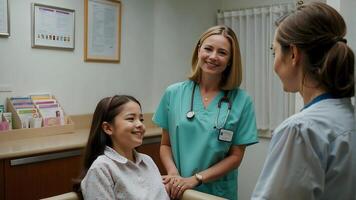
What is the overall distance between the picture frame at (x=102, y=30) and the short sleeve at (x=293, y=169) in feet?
7.98

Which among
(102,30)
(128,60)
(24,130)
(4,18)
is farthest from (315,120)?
(128,60)

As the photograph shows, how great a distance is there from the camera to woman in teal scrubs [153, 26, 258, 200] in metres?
1.66

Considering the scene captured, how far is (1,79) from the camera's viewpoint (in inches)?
99.5

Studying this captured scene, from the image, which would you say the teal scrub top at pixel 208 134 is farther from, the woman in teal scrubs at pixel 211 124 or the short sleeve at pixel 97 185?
the short sleeve at pixel 97 185

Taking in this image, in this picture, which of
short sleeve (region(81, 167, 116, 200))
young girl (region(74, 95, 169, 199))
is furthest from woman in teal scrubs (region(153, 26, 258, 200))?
short sleeve (region(81, 167, 116, 200))

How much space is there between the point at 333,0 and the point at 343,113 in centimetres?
110

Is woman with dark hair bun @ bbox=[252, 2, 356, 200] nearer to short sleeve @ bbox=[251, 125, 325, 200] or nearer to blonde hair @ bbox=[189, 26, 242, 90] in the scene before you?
short sleeve @ bbox=[251, 125, 325, 200]

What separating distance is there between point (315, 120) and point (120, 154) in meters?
0.99

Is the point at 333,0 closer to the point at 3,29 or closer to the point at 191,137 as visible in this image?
the point at 191,137

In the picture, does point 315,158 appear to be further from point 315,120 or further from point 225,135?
point 225,135

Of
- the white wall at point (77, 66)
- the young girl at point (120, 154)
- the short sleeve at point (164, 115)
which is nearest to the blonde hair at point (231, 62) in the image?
the short sleeve at point (164, 115)

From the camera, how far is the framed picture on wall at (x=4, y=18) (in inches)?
97.7

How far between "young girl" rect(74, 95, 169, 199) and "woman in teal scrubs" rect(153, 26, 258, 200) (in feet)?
0.37

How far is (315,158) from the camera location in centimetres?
81
